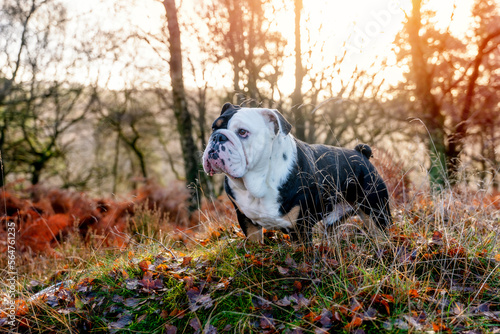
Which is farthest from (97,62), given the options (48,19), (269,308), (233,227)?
(269,308)

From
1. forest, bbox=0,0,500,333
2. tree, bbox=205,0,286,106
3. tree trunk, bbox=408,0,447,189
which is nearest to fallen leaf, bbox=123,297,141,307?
forest, bbox=0,0,500,333

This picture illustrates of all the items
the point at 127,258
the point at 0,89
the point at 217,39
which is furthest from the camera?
the point at 0,89

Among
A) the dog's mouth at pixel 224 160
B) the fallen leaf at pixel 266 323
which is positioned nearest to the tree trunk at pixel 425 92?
the dog's mouth at pixel 224 160

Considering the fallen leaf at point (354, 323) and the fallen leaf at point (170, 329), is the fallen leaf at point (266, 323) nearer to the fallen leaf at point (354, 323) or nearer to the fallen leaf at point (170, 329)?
the fallen leaf at point (354, 323)

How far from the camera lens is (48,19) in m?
10.9

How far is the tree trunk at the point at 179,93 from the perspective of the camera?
287 inches

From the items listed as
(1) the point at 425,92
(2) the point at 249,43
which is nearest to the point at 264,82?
(2) the point at 249,43

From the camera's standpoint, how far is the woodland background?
7.59m

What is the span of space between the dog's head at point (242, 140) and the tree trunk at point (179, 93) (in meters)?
4.15

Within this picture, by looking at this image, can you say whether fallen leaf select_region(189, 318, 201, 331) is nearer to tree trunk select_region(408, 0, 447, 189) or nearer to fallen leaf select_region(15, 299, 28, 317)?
fallen leaf select_region(15, 299, 28, 317)

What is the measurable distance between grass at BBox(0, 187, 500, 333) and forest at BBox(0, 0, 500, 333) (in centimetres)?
2

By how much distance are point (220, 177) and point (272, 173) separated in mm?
14339

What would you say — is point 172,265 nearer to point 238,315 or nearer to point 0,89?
point 238,315

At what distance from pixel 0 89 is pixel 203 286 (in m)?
11.0
